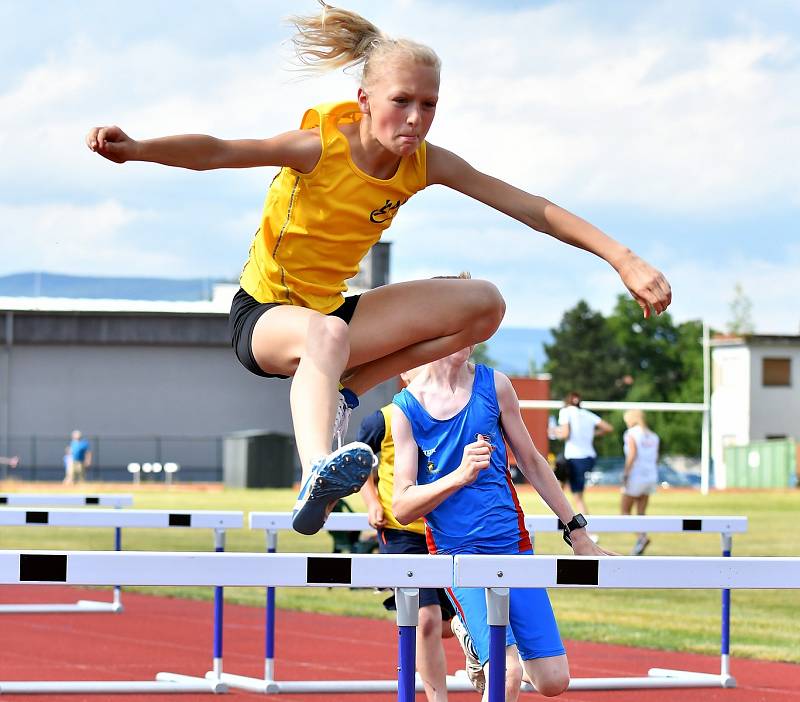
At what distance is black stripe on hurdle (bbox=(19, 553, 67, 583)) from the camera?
3924 millimetres

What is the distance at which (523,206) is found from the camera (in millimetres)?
4691

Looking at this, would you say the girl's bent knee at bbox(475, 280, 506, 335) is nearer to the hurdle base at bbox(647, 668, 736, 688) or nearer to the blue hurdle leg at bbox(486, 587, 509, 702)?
the blue hurdle leg at bbox(486, 587, 509, 702)

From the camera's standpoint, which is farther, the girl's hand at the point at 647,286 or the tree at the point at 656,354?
the tree at the point at 656,354

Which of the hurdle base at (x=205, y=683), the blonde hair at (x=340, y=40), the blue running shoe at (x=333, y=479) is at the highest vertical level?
the blonde hair at (x=340, y=40)

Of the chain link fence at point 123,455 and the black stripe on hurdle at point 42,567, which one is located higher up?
the black stripe on hurdle at point 42,567

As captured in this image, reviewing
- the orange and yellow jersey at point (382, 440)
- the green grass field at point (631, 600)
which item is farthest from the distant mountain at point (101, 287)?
the orange and yellow jersey at point (382, 440)

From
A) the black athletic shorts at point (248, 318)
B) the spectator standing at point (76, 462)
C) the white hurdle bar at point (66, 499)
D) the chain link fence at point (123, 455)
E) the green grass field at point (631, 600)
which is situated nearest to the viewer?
the black athletic shorts at point (248, 318)

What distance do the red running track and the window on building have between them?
212ft

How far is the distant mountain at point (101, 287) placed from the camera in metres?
52.3

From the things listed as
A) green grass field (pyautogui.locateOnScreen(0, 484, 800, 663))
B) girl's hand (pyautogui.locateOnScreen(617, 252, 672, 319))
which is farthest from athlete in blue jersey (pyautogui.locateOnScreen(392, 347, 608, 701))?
green grass field (pyautogui.locateOnScreen(0, 484, 800, 663))

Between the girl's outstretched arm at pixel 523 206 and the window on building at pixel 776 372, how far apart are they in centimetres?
7162

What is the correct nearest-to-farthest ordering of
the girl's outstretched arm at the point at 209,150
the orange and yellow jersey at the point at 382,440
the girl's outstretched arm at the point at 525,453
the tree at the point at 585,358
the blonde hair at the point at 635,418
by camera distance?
the girl's outstretched arm at the point at 209,150
the girl's outstretched arm at the point at 525,453
the orange and yellow jersey at the point at 382,440
the blonde hair at the point at 635,418
the tree at the point at 585,358

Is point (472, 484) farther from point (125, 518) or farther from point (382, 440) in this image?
point (125, 518)

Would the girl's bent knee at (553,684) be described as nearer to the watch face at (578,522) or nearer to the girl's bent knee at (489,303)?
the watch face at (578,522)
